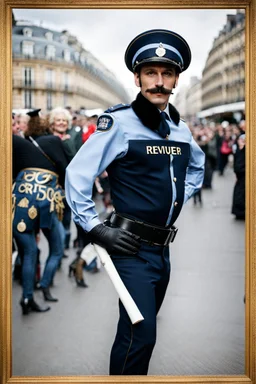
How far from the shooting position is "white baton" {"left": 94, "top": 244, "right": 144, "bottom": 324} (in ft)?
11.9

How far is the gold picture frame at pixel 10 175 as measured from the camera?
3.92 metres

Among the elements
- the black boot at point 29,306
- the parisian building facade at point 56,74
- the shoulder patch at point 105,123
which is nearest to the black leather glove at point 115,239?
the shoulder patch at point 105,123

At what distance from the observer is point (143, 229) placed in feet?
12.3

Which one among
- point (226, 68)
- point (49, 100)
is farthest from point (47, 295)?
point (226, 68)

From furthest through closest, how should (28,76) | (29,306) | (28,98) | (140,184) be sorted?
(29,306) → (28,98) → (28,76) → (140,184)

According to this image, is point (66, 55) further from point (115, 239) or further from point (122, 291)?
point (122, 291)

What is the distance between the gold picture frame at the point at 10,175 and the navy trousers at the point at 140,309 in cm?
18

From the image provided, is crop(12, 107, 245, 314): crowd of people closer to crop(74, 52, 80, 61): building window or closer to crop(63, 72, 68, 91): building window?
crop(63, 72, 68, 91): building window

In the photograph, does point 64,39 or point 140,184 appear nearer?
point 140,184

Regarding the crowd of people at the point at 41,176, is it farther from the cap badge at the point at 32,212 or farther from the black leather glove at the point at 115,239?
the black leather glove at the point at 115,239

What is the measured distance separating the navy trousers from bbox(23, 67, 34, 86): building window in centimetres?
134

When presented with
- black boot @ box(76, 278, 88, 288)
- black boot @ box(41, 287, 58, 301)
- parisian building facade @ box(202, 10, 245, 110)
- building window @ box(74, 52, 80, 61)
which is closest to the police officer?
parisian building facade @ box(202, 10, 245, 110)

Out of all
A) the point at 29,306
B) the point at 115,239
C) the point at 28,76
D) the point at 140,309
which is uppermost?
the point at 28,76

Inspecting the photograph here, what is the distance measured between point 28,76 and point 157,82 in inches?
43.5
